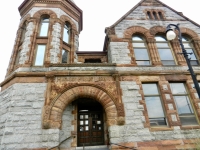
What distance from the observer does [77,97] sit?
8.00 metres

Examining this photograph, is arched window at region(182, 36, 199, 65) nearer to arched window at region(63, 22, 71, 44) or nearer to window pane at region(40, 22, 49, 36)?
arched window at region(63, 22, 71, 44)

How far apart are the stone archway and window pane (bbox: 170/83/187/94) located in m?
3.62

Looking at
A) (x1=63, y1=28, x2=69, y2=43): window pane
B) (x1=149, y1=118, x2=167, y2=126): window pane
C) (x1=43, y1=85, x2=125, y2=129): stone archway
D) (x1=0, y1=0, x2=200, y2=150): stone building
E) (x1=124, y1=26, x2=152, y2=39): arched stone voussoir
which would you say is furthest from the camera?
(x1=63, y1=28, x2=69, y2=43): window pane

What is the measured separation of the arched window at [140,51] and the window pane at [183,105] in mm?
2955

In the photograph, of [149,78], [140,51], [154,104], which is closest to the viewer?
[154,104]

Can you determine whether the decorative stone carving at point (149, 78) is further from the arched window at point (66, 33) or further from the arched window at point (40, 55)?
the arched window at point (66, 33)

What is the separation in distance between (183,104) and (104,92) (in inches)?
185

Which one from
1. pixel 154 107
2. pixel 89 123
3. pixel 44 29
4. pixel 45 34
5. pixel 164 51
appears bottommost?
pixel 89 123

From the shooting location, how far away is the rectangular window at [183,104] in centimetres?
Result: 803

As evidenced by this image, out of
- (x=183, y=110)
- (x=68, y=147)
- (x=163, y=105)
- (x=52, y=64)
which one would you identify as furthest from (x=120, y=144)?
(x=52, y=64)

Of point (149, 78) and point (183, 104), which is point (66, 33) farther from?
point (183, 104)

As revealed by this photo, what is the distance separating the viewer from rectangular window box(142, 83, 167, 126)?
25.8ft

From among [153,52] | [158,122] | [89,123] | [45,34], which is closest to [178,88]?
[158,122]

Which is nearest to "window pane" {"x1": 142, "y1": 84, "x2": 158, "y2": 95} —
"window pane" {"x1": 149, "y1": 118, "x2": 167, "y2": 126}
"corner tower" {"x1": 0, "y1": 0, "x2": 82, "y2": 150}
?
"window pane" {"x1": 149, "y1": 118, "x2": 167, "y2": 126}
